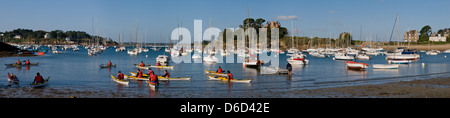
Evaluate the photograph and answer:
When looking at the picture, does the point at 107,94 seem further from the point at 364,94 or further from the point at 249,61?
the point at 249,61

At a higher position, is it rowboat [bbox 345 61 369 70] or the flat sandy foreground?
rowboat [bbox 345 61 369 70]

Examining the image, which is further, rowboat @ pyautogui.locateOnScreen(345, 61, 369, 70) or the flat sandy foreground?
rowboat @ pyautogui.locateOnScreen(345, 61, 369, 70)

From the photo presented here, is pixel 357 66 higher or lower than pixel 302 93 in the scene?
higher

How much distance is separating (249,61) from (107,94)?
3462cm

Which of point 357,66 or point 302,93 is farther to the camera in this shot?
point 357,66

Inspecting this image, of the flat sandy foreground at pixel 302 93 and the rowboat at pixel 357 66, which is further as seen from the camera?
the rowboat at pixel 357 66

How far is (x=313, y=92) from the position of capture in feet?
94.9

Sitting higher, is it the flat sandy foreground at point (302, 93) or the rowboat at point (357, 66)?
the rowboat at point (357, 66)
